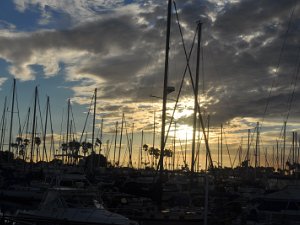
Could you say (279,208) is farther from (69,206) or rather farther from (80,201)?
(69,206)

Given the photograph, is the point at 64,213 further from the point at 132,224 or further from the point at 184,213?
the point at 184,213

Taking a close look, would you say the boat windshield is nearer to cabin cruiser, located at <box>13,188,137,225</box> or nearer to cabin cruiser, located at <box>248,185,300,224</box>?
cabin cruiser, located at <box>13,188,137,225</box>

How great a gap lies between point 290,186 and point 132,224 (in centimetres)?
857

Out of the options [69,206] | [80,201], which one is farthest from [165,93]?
[69,206]

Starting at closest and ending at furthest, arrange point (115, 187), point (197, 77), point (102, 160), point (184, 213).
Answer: point (184, 213) → point (115, 187) → point (197, 77) → point (102, 160)

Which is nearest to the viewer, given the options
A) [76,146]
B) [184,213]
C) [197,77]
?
[184,213]

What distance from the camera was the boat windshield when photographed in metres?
24.5

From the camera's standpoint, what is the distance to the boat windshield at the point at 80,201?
2447 cm

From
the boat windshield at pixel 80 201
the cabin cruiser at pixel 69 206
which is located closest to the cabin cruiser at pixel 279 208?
the cabin cruiser at pixel 69 206

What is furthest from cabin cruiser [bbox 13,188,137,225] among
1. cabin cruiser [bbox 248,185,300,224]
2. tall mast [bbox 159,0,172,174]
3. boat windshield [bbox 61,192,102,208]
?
cabin cruiser [bbox 248,185,300,224]

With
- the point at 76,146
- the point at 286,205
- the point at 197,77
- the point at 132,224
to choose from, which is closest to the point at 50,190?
the point at 132,224

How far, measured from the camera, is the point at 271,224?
21797mm

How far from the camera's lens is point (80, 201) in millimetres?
24688

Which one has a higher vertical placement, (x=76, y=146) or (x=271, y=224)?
(x=76, y=146)
